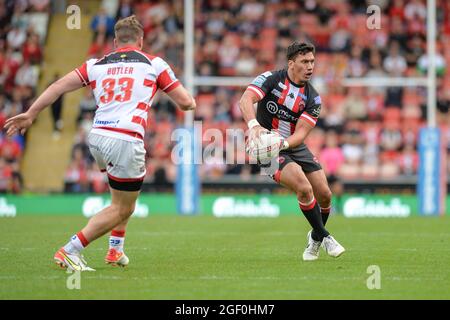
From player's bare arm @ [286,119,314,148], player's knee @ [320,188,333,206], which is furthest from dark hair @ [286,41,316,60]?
player's knee @ [320,188,333,206]

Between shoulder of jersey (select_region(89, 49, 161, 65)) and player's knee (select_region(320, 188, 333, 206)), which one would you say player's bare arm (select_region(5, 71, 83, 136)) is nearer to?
shoulder of jersey (select_region(89, 49, 161, 65))

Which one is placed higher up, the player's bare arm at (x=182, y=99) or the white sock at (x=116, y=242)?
the player's bare arm at (x=182, y=99)

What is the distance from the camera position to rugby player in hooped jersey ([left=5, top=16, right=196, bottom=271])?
9.61m

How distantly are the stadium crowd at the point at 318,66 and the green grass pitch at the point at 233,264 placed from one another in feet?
22.1

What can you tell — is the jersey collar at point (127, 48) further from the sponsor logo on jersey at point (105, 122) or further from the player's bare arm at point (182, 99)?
the sponsor logo on jersey at point (105, 122)

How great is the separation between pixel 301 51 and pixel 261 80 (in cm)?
59

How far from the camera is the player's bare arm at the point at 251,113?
35.3 feet

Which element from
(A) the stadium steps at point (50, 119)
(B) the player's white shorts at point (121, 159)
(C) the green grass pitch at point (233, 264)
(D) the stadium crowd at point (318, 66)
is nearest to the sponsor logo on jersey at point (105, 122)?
(B) the player's white shorts at point (121, 159)

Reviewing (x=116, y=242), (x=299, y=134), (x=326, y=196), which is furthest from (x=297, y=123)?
(x=116, y=242)

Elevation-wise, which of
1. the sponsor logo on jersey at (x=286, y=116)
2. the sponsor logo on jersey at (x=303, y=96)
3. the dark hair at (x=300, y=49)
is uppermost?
the dark hair at (x=300, y=49)

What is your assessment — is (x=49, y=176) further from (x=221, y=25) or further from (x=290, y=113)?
(x=290, y=113)

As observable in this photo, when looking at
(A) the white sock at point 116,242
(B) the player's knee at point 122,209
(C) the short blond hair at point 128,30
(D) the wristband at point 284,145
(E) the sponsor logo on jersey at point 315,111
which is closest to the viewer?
(B) the player's knee at point 122,209

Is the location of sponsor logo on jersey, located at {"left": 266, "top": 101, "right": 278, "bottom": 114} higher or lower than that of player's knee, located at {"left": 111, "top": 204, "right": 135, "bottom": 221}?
higher

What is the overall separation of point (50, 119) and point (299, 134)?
1702 centimetres
